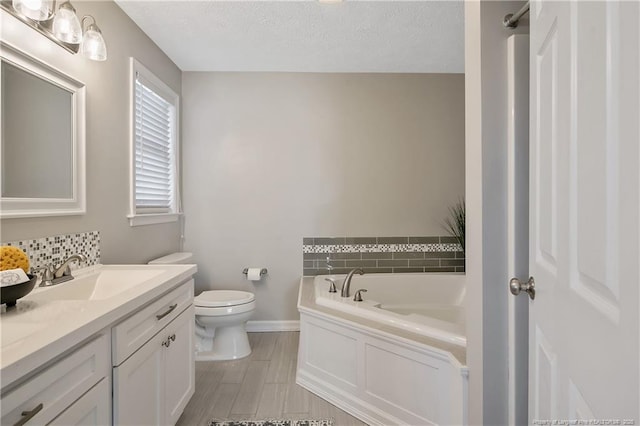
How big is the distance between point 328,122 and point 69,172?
2070mm

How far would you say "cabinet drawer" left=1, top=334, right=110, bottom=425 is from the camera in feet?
2.32

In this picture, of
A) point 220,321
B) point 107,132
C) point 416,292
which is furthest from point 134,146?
point 416,292

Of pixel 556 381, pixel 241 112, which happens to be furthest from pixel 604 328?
pixel 241 112

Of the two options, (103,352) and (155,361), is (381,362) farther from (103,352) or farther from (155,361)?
(103,352)

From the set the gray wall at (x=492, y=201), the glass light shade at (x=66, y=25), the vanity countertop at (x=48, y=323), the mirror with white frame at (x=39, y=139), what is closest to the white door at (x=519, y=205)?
the gray wall at (x=492, y=201)

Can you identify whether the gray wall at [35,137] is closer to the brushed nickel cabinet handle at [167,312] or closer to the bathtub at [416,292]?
the brushed nickel cabinet handle at [167,312]

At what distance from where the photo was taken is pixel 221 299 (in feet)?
8.00

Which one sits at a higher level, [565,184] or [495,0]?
[495,0]

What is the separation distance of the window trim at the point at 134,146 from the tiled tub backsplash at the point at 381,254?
123 centimetres

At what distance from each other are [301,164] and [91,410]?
2.40m

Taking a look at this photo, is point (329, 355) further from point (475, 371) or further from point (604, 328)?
point (604, 328)

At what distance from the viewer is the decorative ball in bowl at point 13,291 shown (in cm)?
99

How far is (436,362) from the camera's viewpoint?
59.7 inches

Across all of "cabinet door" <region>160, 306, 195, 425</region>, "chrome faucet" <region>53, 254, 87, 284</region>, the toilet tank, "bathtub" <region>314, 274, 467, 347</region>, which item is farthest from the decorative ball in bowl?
"bathtub" <region>314, 274, 467, 347</region>
